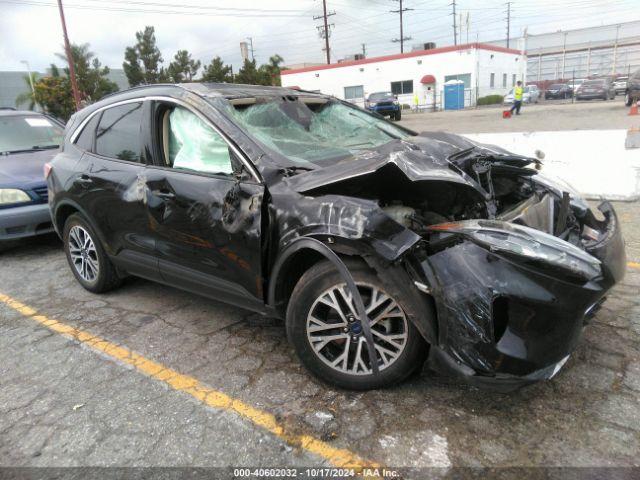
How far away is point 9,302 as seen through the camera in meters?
4.51

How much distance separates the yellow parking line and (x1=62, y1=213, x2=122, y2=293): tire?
504 mm

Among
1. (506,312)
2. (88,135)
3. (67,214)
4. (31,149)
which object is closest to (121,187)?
(88,135)

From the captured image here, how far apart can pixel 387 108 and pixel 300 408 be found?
79.6ft

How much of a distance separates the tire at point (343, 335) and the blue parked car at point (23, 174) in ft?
12.9

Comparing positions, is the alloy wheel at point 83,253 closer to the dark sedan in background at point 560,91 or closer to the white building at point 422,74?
the white building at point 422,74

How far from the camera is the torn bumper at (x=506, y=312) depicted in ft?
7.17

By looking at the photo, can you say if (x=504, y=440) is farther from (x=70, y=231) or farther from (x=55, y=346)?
(x=70, y=231)

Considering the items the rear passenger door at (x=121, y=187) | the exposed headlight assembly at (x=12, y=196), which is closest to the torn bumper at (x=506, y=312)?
the rear passenger door at (x=121, y=187)

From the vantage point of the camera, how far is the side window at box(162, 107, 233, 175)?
3176mm

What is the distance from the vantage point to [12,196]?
555 cm

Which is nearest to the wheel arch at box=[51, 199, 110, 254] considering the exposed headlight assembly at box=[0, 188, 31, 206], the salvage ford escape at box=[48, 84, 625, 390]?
the salvage ford escape at box=[48, 84, 625, 390]

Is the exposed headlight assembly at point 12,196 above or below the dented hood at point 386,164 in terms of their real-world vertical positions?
below

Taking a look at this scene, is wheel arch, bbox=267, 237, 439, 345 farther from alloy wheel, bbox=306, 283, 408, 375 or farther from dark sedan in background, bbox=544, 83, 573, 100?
dark sedan in background, bbox=544, 83, 573, 100

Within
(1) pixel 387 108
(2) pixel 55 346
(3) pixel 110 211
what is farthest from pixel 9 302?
(1) pixel 387 108
